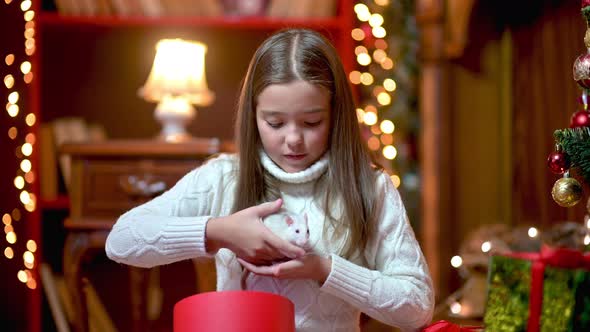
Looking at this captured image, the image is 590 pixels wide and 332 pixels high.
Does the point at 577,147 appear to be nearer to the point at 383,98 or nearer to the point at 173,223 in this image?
the point at 173,223

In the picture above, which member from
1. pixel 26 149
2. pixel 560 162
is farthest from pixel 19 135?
pixel 560 162

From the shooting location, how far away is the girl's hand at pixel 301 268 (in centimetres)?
135

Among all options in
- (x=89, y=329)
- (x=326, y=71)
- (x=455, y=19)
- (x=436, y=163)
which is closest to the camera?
(x=326, y=71)

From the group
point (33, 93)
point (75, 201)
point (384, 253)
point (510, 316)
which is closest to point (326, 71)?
point (384, 253)

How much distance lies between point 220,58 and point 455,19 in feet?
3.62

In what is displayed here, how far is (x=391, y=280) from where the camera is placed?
1430 mm

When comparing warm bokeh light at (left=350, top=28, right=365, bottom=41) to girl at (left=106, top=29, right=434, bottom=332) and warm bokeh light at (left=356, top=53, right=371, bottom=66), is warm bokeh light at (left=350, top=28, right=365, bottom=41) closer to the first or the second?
warm bokeh light at (left=356, top=53, right=371, bottom=66)

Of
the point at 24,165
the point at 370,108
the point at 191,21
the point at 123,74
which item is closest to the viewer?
the point at 24,165

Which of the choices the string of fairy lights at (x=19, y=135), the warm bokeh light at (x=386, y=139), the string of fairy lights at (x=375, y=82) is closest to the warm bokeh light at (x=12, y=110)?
the string of fairy lights at (x=19, y=135)

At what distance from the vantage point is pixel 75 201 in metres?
2.54

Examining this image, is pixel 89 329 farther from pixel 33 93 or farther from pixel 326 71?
pixel 326 71

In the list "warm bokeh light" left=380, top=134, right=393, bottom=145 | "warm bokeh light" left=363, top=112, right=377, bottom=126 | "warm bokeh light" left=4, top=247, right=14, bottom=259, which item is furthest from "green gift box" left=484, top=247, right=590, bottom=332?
"warm bokeh light" left=380, top=134, right=393, bottom=145

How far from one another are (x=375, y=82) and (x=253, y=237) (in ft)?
9.38

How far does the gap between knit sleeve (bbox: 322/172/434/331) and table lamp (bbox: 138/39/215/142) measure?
4.49 feet
